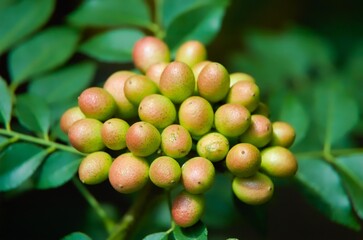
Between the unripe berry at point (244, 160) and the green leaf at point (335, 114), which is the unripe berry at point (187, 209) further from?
the green leaf at point (335, 114)

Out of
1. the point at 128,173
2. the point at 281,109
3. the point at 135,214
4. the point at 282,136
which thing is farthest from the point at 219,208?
the point at 128,173

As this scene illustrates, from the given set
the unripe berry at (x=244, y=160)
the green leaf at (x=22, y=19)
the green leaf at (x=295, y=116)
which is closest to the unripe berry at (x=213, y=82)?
the unripe berry at (x=244, y=160)

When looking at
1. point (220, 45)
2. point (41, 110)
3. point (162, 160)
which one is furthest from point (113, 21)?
point (220, 45)

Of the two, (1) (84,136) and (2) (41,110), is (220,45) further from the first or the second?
(1) (84,136)

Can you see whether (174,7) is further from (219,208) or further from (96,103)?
(219,208)

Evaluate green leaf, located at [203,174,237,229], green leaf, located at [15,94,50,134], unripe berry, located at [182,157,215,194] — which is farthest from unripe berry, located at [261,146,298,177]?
green leaf, located at [203,174,237,229]
